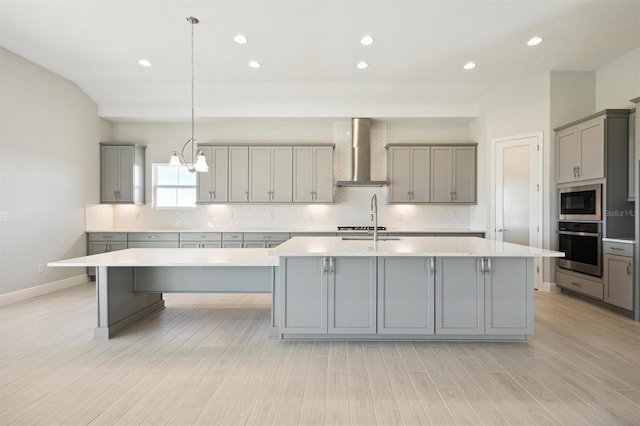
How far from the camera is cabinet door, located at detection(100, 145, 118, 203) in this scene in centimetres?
576

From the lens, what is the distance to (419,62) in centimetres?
442

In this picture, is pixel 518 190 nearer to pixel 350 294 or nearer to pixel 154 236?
pixel 350 294

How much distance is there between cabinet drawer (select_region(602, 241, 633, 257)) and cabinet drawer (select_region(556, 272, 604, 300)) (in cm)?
45

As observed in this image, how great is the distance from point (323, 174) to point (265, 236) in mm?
1589

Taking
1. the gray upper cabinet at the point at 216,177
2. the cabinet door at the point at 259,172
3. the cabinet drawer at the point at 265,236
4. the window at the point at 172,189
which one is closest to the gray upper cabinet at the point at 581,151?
the cabinet drawer at the point at 265,236

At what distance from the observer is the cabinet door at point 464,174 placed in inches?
225

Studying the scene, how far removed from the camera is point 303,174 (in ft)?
19.1

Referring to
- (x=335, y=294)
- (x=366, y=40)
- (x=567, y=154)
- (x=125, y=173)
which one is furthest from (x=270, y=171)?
(x=567, y=154)

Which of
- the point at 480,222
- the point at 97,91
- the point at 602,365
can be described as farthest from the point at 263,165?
the point at 602,365

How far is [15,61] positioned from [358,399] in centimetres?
594

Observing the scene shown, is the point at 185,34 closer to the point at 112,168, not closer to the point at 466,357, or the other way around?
the point at 112,168

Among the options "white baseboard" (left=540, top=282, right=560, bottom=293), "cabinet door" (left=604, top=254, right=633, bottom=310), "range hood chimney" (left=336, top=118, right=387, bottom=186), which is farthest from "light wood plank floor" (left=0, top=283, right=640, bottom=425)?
"range hood chimney" (left=336, top=118, right=387, bottom=186)

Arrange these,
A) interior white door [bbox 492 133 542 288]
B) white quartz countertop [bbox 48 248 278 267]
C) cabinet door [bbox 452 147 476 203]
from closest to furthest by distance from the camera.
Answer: white quartz countertop [bbox 48 248 278 267] → interior white door [bbox 492 133 542 288] → cabinet door [bbox 452 147 476 203]

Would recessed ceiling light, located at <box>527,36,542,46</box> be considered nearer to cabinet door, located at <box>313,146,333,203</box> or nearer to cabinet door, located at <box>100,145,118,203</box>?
cabinet door, located at <box>313,146,333,203</box>
